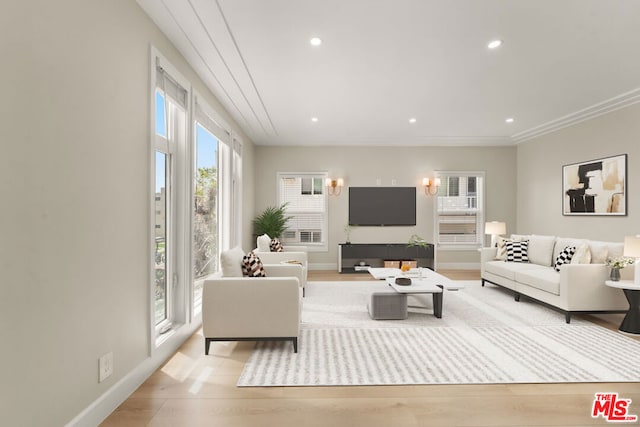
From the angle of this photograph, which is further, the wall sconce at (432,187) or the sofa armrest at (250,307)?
the wall sconce at (432,187)

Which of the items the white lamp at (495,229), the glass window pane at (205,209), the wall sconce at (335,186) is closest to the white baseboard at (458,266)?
the white lamp at (495,229)

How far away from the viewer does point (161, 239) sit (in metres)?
3.22

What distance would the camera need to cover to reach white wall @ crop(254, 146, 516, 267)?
25.5 ft

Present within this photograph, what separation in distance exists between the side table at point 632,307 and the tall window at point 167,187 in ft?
14.8

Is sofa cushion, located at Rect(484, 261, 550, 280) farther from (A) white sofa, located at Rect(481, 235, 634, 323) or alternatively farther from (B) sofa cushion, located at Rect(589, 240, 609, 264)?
(B) sofa cushion, located at Rect(589, 240, 609, 264)

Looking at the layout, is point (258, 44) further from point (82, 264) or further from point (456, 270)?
point (456, 270)

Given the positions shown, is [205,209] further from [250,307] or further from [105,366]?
[105,366]

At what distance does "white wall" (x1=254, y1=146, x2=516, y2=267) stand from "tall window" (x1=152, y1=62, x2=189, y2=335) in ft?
14.0

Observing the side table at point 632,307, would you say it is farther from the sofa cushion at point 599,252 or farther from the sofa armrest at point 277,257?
the sofa armrest at point 277,257

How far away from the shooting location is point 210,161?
15.7 feet

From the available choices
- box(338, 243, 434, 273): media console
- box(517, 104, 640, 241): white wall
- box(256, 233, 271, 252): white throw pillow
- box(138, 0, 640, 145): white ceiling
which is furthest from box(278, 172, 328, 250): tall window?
box(517, 104, 640, 241): white wall

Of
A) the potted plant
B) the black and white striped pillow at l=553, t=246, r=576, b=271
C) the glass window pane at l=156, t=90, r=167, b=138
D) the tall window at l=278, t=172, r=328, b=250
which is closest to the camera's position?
the glass window pane at l=156, t=90, r=167, b=138

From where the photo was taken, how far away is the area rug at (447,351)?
8.58 feet

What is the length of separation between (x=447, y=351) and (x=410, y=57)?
2.81 meters
